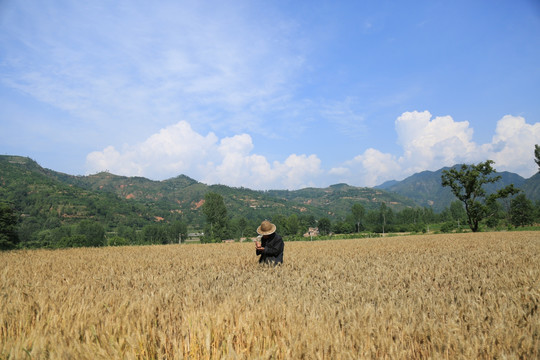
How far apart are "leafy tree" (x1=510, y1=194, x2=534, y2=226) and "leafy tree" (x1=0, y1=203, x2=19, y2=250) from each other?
3918 inches

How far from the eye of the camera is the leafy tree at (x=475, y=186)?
38.5 meters

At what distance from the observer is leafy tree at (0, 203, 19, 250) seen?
98.2 feet

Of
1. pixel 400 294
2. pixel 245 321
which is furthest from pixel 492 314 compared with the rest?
pixel 245 321

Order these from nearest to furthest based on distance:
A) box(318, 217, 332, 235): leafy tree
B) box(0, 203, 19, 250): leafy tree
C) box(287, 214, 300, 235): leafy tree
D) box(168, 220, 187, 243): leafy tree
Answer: box(0, 203, 19, 250): leafy tree → box(287, 214, 300, 235): leafy tree → box(168, 220, 187, 243): leafy tree → box(318, 217, 332, 235): leafy tree

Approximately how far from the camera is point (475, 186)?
39281 millimetres

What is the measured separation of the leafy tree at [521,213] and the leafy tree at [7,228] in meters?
99.5

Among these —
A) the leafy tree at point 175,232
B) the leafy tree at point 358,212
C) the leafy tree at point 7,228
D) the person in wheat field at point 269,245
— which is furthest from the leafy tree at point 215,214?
the person in wheat field at point 269,245

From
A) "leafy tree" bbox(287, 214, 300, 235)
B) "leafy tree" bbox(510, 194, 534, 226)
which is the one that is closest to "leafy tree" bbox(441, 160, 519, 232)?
"leafy tree" bbox(510, 194, 534, 226)

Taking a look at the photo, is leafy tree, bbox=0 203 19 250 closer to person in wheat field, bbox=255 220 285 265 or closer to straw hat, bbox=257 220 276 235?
person in wheat field, bbox=255 220 285 265

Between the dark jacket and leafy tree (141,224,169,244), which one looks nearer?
the dark jacket

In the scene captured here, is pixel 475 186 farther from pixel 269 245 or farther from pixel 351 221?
pixel 351 221

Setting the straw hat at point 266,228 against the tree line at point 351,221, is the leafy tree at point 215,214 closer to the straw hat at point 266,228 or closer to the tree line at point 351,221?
the tree line at point 351,221

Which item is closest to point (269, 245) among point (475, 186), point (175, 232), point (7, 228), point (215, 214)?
point (7, 228)

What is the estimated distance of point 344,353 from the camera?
2.45m
